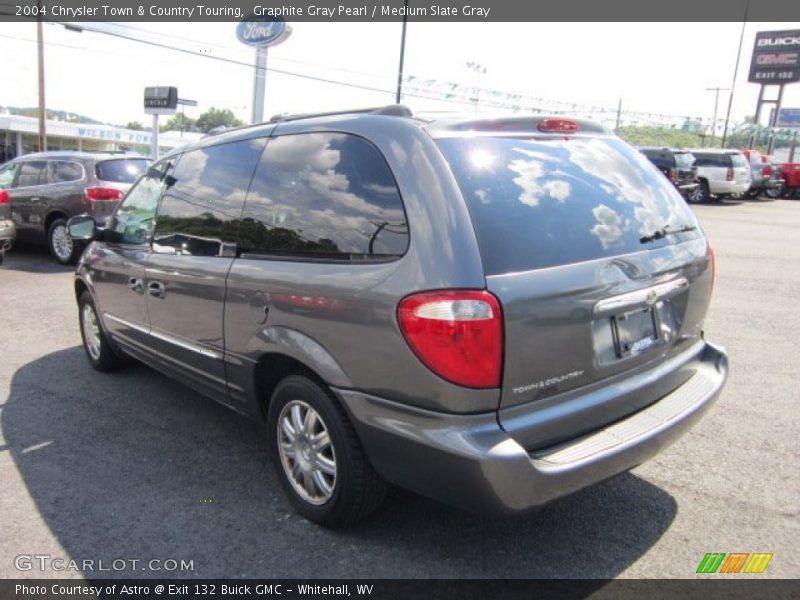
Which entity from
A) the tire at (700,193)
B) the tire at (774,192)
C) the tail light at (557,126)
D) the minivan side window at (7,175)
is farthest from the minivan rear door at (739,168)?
the tail light at (557,126)

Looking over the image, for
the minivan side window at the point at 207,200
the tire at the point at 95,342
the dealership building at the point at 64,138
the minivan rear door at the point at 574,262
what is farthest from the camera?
the dealership building at the point at 64,138

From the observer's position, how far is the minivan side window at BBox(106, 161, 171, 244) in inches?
164

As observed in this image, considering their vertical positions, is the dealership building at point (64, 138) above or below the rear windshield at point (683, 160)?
below

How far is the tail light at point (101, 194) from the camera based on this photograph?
952cm

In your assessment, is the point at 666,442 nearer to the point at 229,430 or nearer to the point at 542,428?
the point at 542,428

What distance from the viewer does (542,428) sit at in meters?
2.40

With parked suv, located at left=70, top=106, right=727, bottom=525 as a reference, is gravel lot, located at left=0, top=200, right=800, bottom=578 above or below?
below

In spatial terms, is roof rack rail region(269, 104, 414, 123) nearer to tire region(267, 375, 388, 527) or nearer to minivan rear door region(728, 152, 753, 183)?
tire region(267, 375, 388, 527)

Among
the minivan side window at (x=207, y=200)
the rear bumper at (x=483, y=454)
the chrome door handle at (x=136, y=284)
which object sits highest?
the minivan side window at (x=207, y=200)

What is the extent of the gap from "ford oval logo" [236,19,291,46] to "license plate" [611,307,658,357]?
2128cm

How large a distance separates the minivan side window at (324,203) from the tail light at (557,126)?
793mm

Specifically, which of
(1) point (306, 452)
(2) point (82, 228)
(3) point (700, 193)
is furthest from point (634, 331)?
(3) point (700, 193)

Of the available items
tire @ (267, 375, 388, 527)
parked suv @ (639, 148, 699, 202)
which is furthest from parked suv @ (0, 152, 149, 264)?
parked suv @ (639, 148, 699, 202)

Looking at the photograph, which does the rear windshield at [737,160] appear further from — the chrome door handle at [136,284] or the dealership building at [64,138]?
the dealership building at [64,138]
